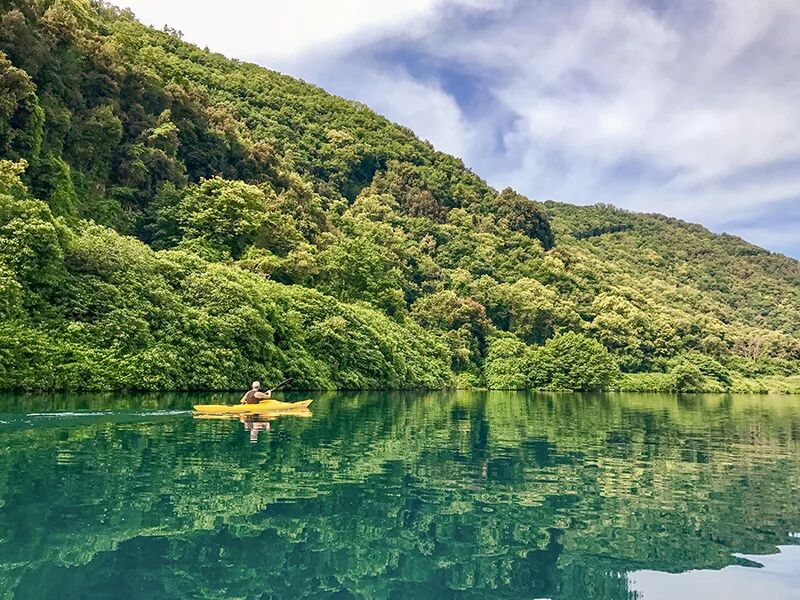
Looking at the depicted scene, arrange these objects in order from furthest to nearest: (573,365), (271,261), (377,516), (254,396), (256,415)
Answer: (573,365), (271,261), (254,396), (256,415), (377,516)

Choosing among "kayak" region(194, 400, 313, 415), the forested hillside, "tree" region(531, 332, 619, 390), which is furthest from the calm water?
"tree" region(531, 332, 619, 390)

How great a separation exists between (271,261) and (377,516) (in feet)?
136

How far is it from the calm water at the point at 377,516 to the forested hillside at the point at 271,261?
13812 millimetres

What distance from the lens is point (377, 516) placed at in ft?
33.4

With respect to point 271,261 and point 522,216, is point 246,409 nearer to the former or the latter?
point 271,261

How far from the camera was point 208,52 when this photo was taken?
114375 mm

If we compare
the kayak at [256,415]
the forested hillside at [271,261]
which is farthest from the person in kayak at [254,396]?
the forested hillside at [271,261]

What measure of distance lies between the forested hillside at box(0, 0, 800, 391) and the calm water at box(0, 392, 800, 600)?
1381 centimetres

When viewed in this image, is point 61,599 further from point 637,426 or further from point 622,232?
point 622,232

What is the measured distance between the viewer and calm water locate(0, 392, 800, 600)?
741 centimetres

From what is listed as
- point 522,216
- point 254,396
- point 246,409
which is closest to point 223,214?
point 254,396

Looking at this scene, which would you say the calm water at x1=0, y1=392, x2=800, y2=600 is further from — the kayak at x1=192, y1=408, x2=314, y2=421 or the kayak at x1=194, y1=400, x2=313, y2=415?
the kayak at x1=194, y1=400, x2=313, y2=415

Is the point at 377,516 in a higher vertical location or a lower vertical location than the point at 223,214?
lower

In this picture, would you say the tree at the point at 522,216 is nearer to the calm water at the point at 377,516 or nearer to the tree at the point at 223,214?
the tree at the point at 223,214
